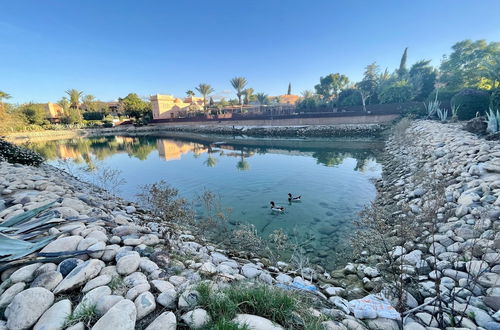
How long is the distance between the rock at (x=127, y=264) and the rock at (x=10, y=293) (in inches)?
23.9

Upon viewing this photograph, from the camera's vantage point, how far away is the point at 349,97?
2830cm

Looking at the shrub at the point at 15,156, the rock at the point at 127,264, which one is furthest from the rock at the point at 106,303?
the shrub at the point at 15,156

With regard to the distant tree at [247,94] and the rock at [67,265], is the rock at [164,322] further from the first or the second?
the distant tree at [247,94]

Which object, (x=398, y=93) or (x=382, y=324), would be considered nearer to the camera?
(x=382, y=324)

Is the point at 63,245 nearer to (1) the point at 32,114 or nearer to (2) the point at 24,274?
(2) the point at 24,274

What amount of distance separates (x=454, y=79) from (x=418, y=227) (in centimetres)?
2594

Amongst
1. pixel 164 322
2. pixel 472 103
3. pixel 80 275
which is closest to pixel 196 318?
pixel 164 322

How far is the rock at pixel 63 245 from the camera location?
1.94 metres

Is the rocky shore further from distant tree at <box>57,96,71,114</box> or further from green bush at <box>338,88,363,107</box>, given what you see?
distant tree at <box>57,96,71,114</box>

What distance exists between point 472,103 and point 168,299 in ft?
57.6

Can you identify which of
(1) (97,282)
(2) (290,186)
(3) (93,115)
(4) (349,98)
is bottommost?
(2) (290,186)

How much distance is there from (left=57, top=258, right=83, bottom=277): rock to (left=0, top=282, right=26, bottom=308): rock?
0.70 ft

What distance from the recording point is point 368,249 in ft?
11.2

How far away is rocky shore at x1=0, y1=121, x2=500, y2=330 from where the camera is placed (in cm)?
135
